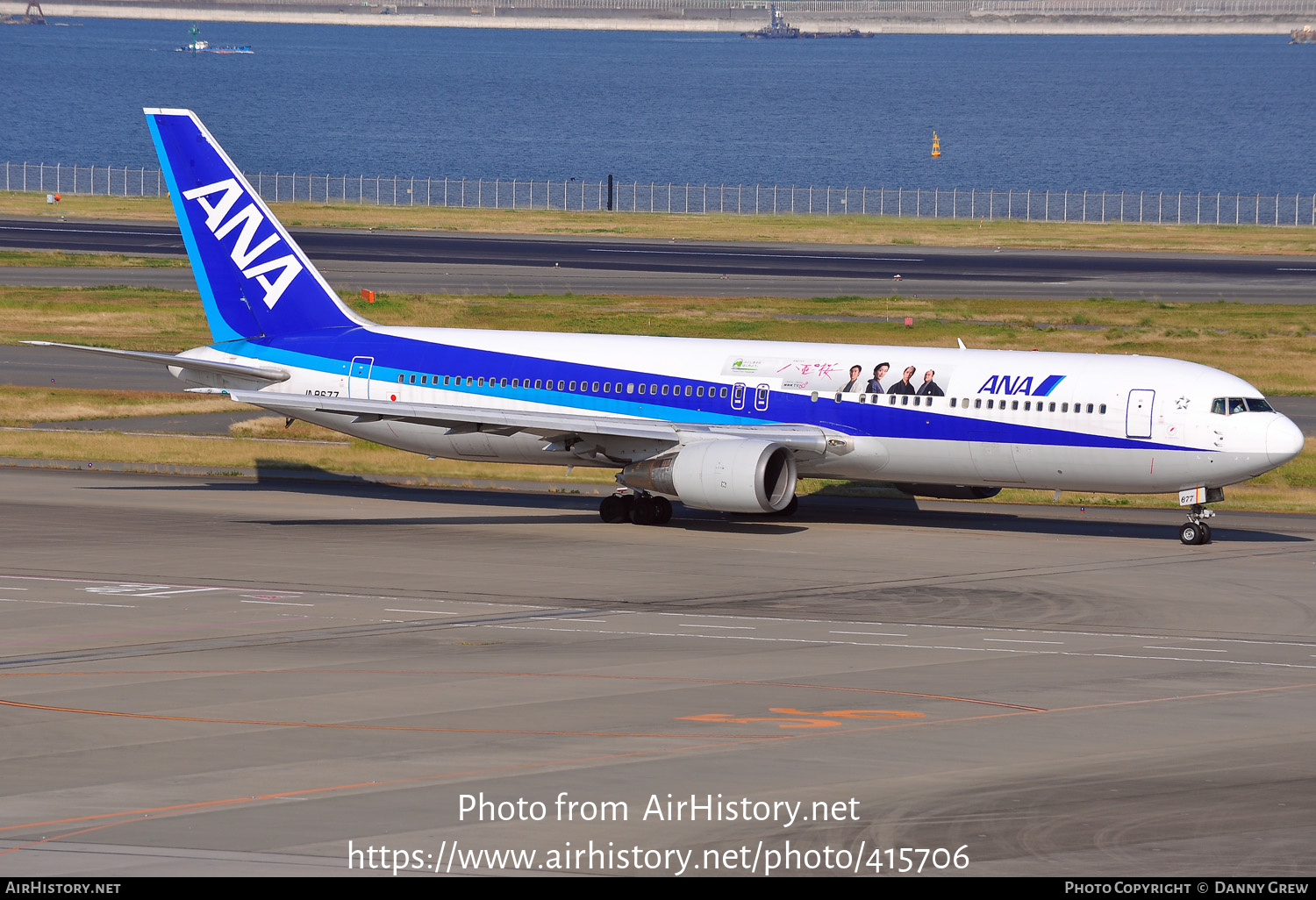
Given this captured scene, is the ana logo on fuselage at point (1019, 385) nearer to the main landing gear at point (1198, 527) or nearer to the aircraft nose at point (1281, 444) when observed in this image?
the main landing gear at point (1198, 527)

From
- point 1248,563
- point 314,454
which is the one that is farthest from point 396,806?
point 314,454

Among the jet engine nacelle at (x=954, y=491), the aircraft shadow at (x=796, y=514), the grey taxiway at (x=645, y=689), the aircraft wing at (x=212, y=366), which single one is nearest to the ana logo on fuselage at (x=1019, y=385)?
the jet engine nacelle at (x=954, y=491)

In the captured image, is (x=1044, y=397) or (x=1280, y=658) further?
(x=1044, y=397)

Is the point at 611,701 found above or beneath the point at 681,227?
beneath

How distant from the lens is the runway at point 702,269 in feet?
307

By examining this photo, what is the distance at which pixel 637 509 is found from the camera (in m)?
44.6

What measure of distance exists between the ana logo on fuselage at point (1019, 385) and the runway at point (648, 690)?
3.70m

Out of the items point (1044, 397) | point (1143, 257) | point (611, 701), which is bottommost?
point (611, 701)

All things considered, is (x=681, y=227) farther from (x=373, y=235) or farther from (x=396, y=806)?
(x=396, y=806)

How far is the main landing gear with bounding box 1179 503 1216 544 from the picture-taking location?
40.9m

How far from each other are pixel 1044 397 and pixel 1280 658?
12.7 m

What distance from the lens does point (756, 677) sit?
2742 cm

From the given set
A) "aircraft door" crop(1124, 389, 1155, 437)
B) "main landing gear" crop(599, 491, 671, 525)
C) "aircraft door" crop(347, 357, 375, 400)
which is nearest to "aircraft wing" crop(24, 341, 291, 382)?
"aircraft door" crop(347, 357, 375, 400)

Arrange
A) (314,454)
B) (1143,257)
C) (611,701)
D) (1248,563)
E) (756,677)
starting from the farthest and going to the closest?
(1143,257)
(314,454)
(1248,563)
(756,677)
(611,701)
